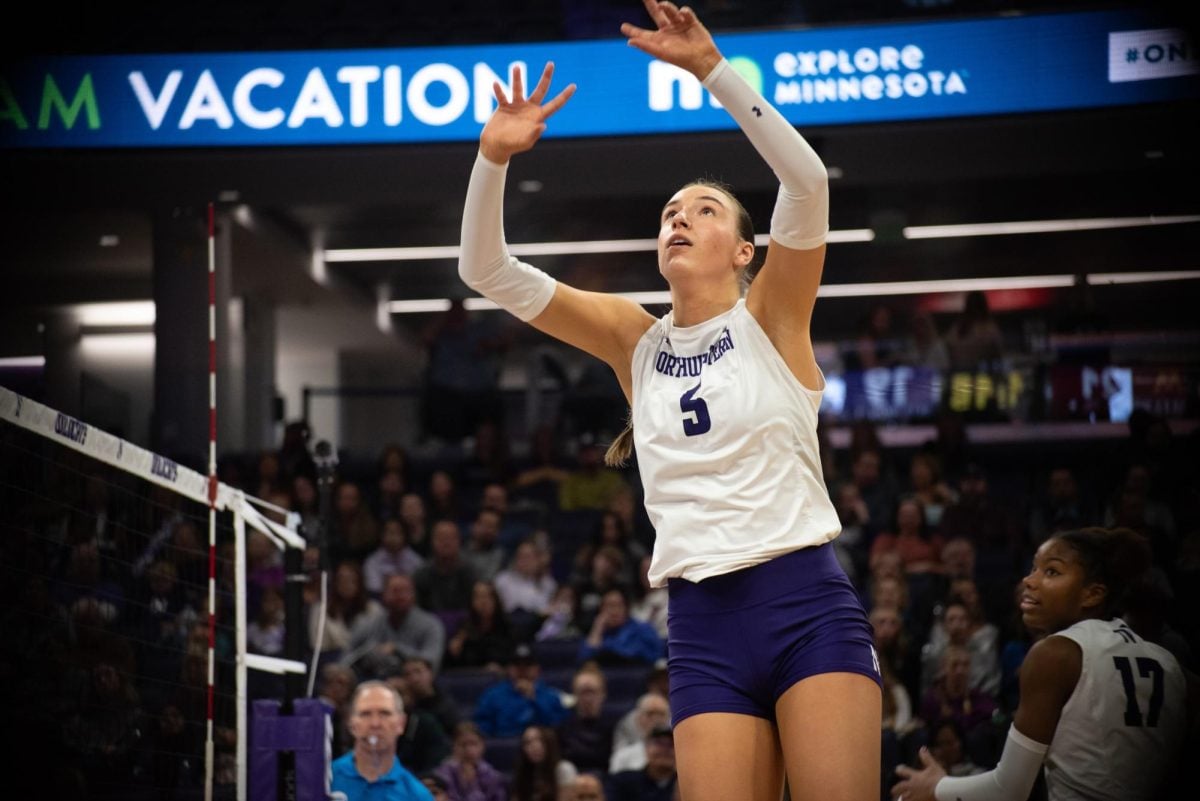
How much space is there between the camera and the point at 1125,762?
15.2 ft

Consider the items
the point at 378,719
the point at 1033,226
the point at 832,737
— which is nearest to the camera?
the point at 832,737

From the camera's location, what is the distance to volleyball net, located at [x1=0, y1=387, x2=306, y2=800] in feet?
19.7

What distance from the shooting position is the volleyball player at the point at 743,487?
3.50m

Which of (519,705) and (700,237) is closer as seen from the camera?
(700,237)

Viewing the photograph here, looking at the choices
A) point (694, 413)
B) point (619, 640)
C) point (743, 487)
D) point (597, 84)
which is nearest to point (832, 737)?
point (743, 487)

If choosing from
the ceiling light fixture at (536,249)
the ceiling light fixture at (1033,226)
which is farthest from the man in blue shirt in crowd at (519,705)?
the ceiling light fixture at (1033,226)

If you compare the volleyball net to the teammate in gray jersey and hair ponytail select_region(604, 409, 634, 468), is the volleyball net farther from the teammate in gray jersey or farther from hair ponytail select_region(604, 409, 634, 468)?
the teammate in gray jersey

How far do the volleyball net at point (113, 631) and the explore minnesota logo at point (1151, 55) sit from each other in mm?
8229

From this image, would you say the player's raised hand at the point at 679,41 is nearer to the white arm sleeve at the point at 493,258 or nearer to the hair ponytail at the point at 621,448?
the white arm sleeve at the point at 493,258

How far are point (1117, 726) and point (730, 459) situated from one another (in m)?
1.85

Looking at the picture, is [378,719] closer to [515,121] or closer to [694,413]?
[694,413]

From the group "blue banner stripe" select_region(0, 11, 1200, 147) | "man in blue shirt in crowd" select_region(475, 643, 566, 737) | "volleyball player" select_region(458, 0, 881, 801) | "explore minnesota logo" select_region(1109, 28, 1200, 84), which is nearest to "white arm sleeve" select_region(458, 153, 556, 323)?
"volleyball player" select_region(458, 0, 881, 801)

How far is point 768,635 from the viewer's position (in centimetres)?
355

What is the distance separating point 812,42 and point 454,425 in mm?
5917
